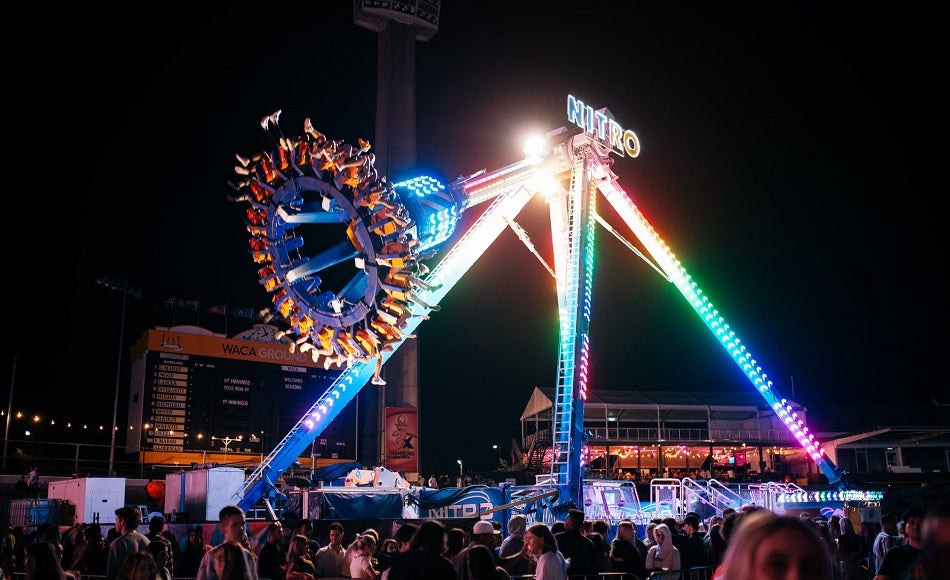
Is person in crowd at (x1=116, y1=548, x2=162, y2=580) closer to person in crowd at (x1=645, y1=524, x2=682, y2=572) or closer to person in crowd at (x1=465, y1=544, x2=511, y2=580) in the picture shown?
person in crowd at (x1=465, y1=544, x2=511, y2=580)

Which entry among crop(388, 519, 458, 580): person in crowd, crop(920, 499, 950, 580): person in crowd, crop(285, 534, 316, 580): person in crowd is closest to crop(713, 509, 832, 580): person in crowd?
crop(920, 499, 950, 580): person in crowd

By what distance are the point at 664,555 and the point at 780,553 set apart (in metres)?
9.96

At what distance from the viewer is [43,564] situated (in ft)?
24.7

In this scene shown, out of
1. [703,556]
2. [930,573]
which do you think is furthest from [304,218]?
[930,573]

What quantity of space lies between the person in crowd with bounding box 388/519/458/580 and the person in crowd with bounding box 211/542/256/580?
41.9 inches

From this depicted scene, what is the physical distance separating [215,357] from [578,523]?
26.9 meters

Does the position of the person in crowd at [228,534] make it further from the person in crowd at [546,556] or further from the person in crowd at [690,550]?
the person in crowd at [690,550]

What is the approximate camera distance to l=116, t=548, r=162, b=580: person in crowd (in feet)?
21.6

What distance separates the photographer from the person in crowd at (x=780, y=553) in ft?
8.13

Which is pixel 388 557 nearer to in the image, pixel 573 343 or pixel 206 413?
pixel 573 343

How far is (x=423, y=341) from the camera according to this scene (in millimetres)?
61031

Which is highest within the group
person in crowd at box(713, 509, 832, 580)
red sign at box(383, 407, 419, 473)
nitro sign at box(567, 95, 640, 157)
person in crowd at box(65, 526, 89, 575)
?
nitro sign at box(567, 95, 640, 157)

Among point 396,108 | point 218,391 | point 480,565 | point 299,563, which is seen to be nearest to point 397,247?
point 299,563

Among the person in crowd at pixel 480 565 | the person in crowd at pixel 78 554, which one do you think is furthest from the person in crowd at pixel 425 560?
the person in crowd at pixel 78 554
